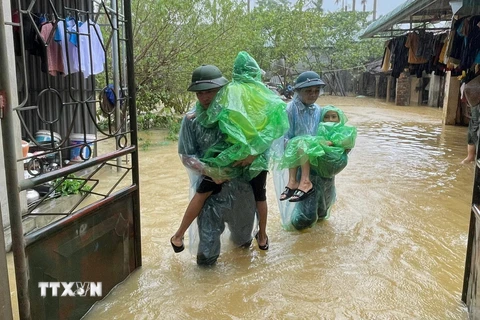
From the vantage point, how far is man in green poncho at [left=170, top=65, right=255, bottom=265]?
3.01m

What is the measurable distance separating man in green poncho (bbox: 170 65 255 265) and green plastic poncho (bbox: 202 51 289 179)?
0.26 ft

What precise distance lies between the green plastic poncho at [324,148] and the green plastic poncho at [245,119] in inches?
20.5

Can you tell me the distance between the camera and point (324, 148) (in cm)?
367

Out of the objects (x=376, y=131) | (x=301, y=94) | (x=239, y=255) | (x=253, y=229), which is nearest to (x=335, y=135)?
(x=301, y=94)

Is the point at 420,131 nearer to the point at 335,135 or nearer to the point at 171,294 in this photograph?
the point at 335,135

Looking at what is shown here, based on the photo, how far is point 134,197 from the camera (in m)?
3.07

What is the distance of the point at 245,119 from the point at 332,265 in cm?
139

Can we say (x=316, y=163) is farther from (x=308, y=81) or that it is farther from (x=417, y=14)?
(x=417, y=14)

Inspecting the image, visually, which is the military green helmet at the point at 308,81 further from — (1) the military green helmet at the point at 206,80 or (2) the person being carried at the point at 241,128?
(1) the military green helmet at the point at 206,80

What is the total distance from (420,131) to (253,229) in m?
8.65

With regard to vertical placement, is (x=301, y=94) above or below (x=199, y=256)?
above

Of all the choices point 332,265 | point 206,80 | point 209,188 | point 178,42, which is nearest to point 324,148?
point 332,265

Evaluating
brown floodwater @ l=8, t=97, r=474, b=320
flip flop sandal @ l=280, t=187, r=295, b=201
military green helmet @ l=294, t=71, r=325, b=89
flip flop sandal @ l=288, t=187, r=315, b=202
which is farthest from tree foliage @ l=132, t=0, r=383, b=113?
flip flop sandal @ l=288, t=187, r=315, b=202

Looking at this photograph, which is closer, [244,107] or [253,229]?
[244,107]
